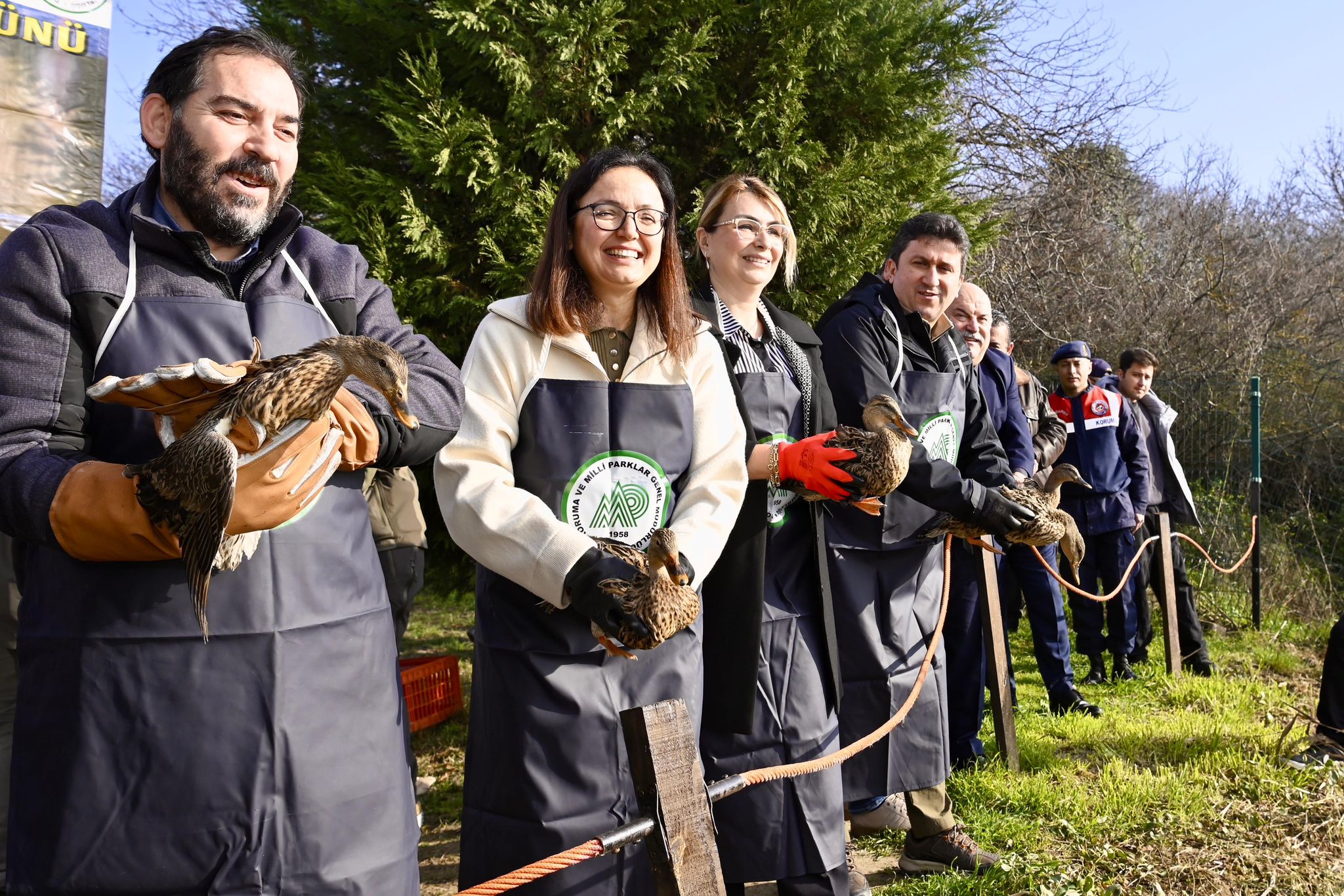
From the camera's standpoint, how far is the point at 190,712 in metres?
1.73

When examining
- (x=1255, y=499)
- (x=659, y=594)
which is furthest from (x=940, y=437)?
(x=1255, y=499)

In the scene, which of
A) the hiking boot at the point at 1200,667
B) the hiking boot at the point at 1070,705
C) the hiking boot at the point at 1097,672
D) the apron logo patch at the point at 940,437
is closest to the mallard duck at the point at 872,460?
the apron logo patch at the point at 940,437

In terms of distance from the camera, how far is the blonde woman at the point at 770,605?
2.85 meters

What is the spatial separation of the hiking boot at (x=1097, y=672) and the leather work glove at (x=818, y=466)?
4643 mm

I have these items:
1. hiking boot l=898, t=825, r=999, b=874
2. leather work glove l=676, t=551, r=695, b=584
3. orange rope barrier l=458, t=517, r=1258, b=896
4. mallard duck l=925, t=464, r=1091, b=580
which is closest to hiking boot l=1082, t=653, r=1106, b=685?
orange rope barrier l=458, t=517, r=1258, b=896

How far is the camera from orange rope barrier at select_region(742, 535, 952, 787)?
2400 millimetres

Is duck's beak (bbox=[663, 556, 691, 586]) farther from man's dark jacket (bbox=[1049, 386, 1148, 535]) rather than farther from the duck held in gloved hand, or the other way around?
man's dark jacket (bbox=[1049, 386, 1148, 535])

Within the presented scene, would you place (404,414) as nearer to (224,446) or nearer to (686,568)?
(224,446)

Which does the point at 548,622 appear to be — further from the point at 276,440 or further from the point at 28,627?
the point at 28,627

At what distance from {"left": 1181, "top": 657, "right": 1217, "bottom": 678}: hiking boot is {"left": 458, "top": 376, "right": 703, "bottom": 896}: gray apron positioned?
5.80 meters

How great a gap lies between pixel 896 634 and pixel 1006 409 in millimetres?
2383

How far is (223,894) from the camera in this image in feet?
5.63

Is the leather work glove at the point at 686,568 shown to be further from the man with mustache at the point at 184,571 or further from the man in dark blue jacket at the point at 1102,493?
the man in dark blue jacket at the point at 1102,493

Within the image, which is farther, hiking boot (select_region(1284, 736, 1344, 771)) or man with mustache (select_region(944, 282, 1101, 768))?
man with mustache (select_region(944, 282, 1101, 768))
